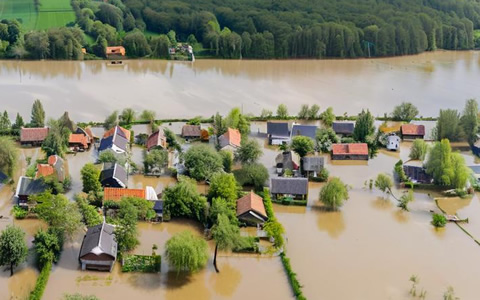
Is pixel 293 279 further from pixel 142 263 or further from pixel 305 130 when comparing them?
pixel 305 130

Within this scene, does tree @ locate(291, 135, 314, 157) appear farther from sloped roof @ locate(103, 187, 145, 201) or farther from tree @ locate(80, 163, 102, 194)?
tree @ locate(80, 163, 102, 194)

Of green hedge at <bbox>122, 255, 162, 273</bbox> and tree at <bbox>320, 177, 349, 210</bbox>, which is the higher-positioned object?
tree at <bbox>320, 177, 349, 210</bbox>

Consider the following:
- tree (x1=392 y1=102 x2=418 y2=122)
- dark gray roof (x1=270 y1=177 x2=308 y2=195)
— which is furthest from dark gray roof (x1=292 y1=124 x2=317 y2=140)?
tree (x1=392 y1=102 x2=418 y2=122)

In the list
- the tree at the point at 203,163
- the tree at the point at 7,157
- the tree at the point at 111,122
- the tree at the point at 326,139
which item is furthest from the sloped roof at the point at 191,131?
the tree at the point at 7,157

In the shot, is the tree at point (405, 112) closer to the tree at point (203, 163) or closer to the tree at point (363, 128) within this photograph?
the tree at point (363, 128)

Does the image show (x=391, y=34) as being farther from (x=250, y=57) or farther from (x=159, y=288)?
(x=159, y=288)
